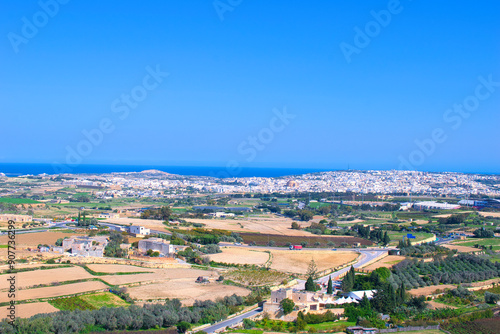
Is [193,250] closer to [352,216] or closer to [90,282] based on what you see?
[90,282]

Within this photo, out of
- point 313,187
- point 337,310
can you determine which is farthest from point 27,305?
point 313,187

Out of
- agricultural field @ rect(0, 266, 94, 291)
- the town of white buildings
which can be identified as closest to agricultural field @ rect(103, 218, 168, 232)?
agricultural field @ rect(0, 266, 94, 291)

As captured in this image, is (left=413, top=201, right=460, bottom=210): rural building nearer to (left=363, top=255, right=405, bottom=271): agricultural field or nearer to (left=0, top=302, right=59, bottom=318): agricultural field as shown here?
(left=363, top=255, right=405, bottom=271): agricultural field

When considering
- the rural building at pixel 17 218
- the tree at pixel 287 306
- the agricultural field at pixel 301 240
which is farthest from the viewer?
Result: the rural building at pixel 17 218

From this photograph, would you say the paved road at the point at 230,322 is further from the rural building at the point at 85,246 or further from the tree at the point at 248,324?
the rural building at the point at 85,246

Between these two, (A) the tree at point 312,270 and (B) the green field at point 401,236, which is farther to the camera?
(B) the green field at point 401,236

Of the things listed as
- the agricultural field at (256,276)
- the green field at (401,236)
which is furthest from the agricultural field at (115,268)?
the green field at (401,236)
